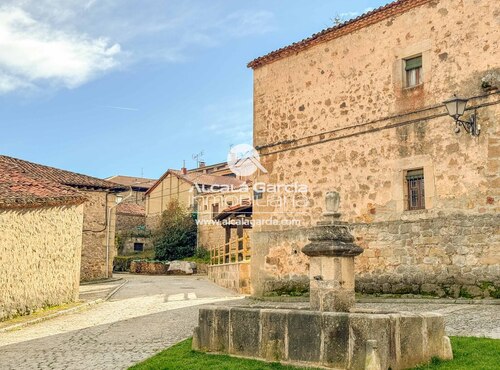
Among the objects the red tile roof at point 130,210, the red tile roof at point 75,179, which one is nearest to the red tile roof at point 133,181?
the red tile roof at point 130,210

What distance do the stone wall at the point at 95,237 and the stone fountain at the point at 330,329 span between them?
1912 centimetres

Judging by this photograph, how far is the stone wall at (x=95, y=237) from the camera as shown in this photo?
24859mm

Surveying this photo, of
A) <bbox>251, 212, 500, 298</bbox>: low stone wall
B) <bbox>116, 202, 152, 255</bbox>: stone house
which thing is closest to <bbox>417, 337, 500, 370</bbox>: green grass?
<bbox>251, 212, 500, 298</bbox>: low stone wall

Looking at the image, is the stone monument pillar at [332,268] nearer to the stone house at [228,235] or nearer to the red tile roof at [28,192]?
the red tile roof at [28,192]

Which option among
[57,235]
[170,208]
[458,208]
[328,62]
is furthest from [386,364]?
[170,208]

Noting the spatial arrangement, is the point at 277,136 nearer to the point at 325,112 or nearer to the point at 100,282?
the point at 325,112

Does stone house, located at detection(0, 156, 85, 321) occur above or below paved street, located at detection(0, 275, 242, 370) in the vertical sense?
above

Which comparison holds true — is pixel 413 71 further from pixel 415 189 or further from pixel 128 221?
pixel 128 221

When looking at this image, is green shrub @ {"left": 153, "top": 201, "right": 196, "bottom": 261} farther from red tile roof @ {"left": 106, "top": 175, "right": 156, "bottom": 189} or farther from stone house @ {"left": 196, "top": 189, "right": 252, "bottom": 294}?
red tile roof @ {"left": 106, "top": 175, "right": 156, "bottom": 189}

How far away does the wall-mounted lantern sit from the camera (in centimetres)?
1048

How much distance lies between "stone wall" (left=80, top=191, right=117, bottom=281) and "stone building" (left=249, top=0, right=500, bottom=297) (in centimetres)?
1215

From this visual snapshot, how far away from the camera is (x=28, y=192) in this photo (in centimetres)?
1316

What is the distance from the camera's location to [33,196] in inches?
505

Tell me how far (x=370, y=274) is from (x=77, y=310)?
708 centimetres
